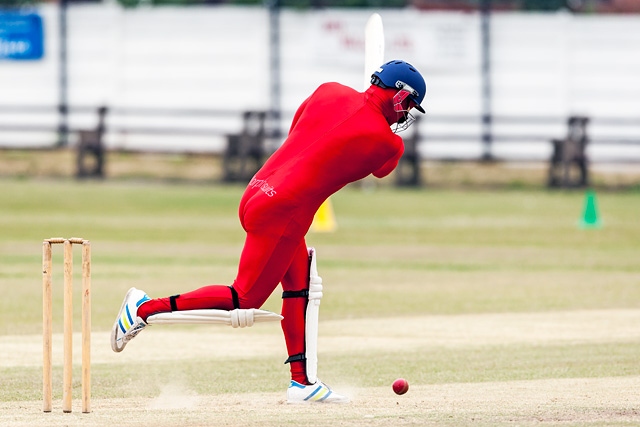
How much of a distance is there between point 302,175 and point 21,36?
26684 millimetres

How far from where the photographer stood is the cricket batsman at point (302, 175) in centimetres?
799

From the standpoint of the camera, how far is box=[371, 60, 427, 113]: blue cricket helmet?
8.17 meters

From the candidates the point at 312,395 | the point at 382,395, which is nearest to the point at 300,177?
the point at 312,395

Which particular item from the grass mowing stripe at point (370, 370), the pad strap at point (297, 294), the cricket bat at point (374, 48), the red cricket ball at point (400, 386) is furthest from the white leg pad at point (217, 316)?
the cricket bat at point (374, 48)

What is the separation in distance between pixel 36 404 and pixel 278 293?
7.15 meters

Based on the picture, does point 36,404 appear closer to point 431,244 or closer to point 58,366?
point 58,366

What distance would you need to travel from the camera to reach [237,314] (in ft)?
26.0

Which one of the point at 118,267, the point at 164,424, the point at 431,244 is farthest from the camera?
the point at 431,244

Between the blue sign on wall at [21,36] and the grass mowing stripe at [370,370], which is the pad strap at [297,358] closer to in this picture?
the grass mowing stripe at [370,370]

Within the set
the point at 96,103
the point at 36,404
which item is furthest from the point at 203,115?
the point at 36,404

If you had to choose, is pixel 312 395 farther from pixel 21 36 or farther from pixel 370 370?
pixel 21 36

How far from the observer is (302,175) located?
8.02 m

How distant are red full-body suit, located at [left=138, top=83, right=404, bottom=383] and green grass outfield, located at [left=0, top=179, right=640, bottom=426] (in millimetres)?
649

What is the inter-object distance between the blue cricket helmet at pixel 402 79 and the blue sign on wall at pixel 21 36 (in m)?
26.3
